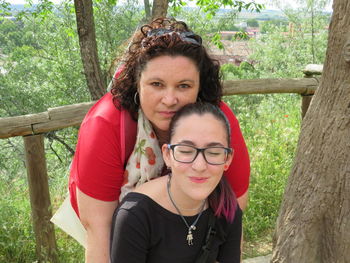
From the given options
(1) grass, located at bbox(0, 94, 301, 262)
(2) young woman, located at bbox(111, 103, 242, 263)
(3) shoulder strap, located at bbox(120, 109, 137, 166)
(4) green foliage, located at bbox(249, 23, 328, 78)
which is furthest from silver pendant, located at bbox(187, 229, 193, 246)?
(4) green foliage, located at bbox(249, 23, 328, 78)

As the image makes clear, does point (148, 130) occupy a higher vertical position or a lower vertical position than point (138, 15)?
lower

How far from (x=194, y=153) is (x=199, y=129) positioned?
0.09 metres

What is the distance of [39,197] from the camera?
2779 mm

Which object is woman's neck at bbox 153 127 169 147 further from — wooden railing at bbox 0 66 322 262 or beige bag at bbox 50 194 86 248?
wooden railing at bbox 0 66 322 262

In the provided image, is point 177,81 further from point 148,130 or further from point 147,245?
point 147,245

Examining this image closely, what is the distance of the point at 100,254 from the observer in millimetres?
1675

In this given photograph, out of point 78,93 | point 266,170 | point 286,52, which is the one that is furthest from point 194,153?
point 286,52

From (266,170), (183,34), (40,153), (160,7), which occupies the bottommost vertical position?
(266,170)

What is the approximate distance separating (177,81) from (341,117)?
1115 mm

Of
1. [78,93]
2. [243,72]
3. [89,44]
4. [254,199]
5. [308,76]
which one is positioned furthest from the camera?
[243,72]

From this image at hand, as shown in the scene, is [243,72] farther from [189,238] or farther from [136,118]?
[189,238]

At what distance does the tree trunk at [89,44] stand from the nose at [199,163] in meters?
3.58

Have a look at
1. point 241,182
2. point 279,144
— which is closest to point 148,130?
point 241,182

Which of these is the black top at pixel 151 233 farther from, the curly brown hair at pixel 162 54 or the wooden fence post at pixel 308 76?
the wooden fence post at pixel 308 76
